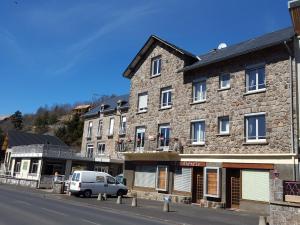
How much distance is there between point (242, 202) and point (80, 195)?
461 inches

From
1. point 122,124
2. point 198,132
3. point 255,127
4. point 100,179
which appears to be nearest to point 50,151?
point 122,124

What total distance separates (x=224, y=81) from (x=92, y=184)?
40.1ft

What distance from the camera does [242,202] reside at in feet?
72.5

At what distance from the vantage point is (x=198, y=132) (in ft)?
87.2

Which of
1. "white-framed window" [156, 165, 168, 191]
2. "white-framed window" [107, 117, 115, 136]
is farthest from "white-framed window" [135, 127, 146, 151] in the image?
"white-framed window" [107, 117, 115, 136]

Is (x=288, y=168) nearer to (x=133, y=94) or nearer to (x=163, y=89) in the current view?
(x=163, y=89)

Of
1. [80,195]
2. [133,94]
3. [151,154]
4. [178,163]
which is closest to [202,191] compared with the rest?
[178,163]

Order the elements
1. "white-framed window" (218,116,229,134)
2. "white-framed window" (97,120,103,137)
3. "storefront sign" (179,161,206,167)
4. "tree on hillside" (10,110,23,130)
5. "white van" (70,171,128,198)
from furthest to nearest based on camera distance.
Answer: "tree on hillside" (10,110,23,130), "white-framed window" (97,120,103,137), "white van" (70,171,128,198), "storefront sign" (179,161,206,167), "white-framed window" (218,116,229,134)

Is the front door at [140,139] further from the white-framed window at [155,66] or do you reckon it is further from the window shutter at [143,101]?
the white-framed window at [155,66]

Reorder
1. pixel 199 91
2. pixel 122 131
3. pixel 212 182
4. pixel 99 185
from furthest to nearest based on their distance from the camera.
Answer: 1. pixel 122 131
2. pixel 199 91
3. pixel 99 185
4. pixel 212 182

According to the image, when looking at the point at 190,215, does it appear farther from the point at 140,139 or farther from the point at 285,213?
the point at 140,139

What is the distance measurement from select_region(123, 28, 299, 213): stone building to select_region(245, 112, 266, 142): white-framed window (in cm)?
6

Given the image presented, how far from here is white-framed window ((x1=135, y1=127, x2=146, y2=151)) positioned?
31469 mm

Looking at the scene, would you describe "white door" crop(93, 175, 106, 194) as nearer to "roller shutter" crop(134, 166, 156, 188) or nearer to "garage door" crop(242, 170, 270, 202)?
"roller shutter" crop(134, 166, 156, 188)
